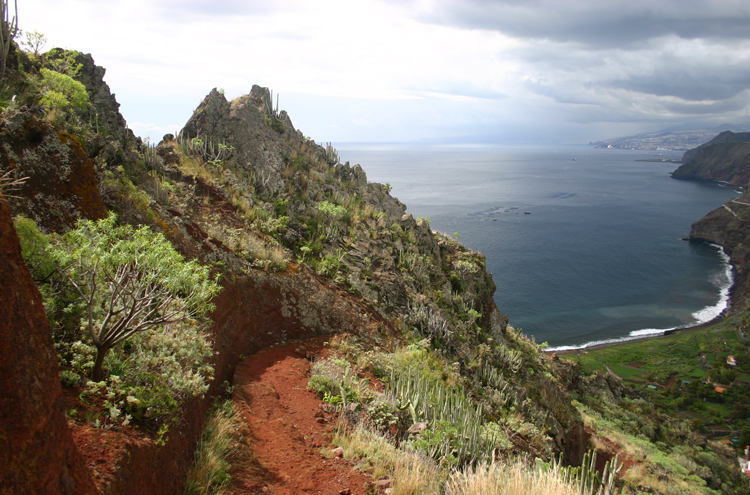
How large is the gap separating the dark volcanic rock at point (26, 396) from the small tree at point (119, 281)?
156 centimetres

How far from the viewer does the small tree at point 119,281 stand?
514cm

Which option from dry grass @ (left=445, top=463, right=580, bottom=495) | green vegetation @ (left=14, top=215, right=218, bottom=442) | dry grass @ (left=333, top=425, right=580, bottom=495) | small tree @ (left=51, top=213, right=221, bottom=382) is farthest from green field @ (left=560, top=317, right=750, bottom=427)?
small tree @ (left=51, top=213, right=221, bottom=382)

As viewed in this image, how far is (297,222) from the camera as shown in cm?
1573

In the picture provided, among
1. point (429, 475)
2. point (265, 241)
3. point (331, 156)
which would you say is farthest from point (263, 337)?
point (331, 156)

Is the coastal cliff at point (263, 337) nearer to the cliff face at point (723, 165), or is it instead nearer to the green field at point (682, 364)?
the green field at point (682, 364)

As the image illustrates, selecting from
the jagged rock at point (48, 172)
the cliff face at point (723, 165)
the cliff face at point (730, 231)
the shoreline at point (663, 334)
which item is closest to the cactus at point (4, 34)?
the jagged rock at point (48, 172)

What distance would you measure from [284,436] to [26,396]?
4.84 m

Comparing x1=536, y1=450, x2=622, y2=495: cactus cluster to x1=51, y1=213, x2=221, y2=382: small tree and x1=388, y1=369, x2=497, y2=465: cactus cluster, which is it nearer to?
x1=388, y1=369, x2=497, y2=465: cactus cluster

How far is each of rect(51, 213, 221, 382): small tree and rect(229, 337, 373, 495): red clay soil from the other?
2.55m

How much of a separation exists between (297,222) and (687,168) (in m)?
241

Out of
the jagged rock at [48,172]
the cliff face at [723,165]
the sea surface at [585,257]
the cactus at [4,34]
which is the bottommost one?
the sea surface at [585,257]

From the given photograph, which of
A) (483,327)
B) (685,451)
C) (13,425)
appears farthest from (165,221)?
(685,451)

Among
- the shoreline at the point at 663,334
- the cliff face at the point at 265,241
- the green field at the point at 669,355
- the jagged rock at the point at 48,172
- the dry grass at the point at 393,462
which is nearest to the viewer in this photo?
the dry grass at the point at 393,462

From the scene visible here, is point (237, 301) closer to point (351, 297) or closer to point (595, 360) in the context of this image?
point (351, 297)
